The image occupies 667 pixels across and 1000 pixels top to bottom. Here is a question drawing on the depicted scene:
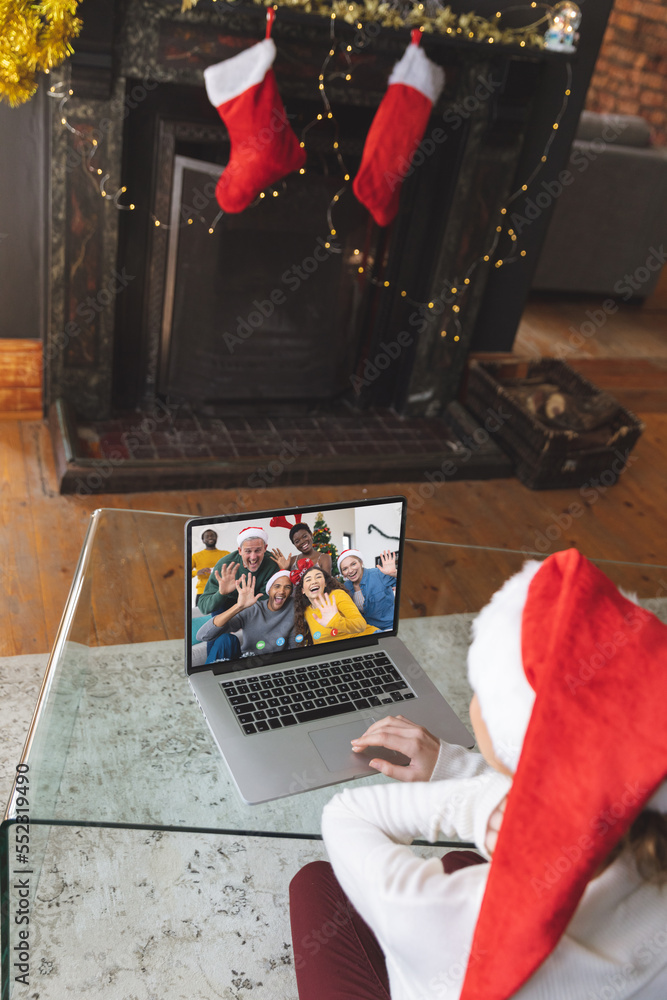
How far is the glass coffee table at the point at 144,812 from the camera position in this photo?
4.00 feet

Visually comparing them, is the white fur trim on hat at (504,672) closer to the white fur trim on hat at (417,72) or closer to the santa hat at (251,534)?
the santa hat at (251,534)

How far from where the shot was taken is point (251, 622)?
4.71 ft

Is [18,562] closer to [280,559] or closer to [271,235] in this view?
[280,559]

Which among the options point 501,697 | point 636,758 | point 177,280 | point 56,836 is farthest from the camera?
point 177,280

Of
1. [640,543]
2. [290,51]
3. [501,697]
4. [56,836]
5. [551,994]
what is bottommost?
[640,543]

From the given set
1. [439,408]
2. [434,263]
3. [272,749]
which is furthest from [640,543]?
[272,749]

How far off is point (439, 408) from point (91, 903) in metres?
2.39

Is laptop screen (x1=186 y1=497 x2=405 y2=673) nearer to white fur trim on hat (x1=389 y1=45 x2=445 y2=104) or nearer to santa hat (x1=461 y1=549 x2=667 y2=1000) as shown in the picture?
santa hat (x1=461 y1=549 x2=667 y2=1000)

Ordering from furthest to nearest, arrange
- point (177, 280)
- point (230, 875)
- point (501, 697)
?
point (177, 280), point (230, 875), point (501, 697)

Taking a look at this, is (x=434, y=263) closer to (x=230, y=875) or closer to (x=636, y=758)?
(x=230, y=875)

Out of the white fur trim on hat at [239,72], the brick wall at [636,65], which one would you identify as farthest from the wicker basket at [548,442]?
the brick wall at [636,65]

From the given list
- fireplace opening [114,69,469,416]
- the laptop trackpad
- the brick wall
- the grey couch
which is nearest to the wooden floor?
the laptop trackpad

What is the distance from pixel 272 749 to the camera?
1.33m

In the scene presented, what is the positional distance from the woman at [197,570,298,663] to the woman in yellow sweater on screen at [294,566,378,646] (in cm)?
2
